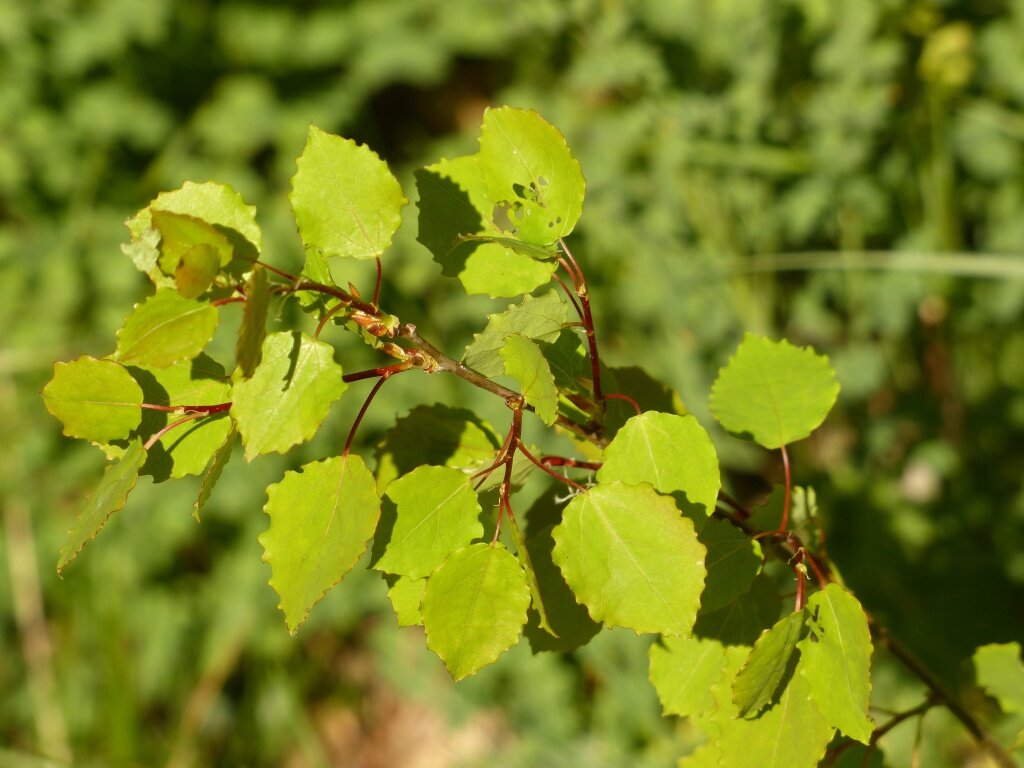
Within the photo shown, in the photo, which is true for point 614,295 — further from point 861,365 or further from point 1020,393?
point 1020,393

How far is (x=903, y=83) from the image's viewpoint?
166 centimetres

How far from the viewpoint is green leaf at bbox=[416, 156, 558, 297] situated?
601mm

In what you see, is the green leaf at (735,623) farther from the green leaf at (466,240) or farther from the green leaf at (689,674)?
the green leaf at (466,240)

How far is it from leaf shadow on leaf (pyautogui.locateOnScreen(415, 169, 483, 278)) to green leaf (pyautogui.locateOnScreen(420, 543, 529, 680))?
19cm

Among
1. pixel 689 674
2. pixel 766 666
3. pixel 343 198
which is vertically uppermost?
pixel 343 198

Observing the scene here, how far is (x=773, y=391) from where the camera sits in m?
0.68

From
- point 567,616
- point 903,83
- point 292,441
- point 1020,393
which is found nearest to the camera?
point 292,441

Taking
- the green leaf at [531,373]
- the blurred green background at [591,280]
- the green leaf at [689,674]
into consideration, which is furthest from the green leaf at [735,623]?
the blurred green background at [591,280]

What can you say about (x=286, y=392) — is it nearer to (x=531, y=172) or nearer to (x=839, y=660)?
(x=531, y=172)

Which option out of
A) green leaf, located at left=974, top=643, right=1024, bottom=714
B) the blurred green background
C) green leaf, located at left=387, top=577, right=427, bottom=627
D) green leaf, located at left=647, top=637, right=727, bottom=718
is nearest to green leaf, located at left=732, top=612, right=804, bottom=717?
green leaf, located at left=647, top=637, right=727, bottom=718

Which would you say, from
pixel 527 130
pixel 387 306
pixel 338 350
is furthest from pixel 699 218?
pixel 527 130

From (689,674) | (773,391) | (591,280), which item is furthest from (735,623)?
(591,280)

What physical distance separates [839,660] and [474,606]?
0.22 m

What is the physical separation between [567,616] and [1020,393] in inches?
48.9
